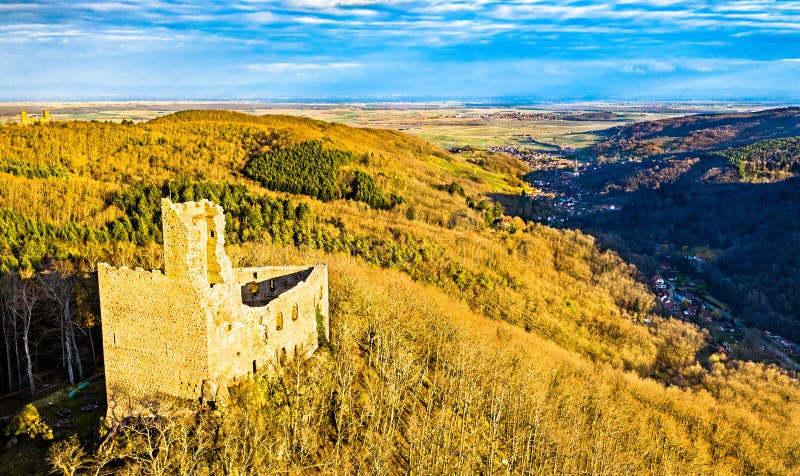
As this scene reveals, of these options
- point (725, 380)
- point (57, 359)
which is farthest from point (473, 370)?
point (725, 380)

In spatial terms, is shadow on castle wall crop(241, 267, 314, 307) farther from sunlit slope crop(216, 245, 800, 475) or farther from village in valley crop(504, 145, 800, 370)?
village in valley crop(504, 145, 800, 370)

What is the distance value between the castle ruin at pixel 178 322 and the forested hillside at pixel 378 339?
1778mm

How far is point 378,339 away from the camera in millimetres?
45375

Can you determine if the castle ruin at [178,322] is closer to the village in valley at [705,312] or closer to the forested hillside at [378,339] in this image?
the forested hillside at [378,339]

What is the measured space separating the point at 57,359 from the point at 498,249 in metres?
85.7

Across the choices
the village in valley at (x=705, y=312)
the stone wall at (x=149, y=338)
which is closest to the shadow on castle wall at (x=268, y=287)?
the stone wall at (x=149, y=338)

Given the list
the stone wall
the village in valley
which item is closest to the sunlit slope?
A: the stone wall

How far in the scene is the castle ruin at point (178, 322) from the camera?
91.6ft

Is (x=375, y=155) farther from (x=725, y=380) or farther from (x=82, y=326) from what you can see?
(x=82, y=326)

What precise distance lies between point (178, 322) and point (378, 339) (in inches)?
789

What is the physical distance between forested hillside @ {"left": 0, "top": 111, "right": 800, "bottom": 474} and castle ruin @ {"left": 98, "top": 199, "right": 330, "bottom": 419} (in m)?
1.78

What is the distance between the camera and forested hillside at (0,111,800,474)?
106 feet

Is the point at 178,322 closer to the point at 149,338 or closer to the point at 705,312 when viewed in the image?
the point at 149,338

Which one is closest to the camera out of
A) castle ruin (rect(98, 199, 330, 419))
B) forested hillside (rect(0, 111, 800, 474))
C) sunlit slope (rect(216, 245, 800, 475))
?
castle ruin (rect(98, 199, 330, 419))
